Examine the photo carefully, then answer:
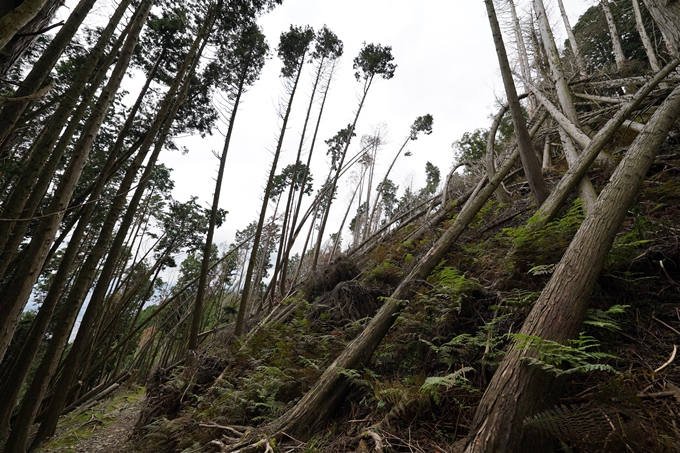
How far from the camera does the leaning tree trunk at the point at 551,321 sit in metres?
1.55

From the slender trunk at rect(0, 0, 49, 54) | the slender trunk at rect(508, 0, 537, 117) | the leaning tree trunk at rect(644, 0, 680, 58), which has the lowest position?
the slender trunk at rect(0, 0, 49, 54)

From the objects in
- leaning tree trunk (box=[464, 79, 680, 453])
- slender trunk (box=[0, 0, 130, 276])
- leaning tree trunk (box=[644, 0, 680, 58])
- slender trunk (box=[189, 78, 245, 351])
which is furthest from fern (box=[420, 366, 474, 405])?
slender trunk (box=[189, 78, 245, 351])

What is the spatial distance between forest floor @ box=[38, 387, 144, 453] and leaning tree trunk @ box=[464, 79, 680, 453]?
5.01m

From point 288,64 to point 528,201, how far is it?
9.03m

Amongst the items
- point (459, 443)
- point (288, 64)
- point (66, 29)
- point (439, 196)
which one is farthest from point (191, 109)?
point (459, 443)

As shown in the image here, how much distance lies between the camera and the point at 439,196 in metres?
9.20

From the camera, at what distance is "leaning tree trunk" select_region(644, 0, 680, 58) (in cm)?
392

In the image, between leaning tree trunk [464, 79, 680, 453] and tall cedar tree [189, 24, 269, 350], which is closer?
leaning tree trunk [464, 79, 680, 453]

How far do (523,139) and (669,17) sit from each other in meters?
2.51

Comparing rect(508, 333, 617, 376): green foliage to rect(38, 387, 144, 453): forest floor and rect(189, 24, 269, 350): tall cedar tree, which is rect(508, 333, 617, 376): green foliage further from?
rect(189, 24, 269, 350): tall cedar tree

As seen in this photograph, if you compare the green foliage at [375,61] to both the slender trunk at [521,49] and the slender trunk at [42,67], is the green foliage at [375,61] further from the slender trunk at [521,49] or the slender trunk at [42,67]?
the slender trunk at [42,67]

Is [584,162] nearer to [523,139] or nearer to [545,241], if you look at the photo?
[523,139]

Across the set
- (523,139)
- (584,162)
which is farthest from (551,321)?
(523,139)

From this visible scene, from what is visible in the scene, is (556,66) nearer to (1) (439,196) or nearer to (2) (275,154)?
(1) (439,196)
